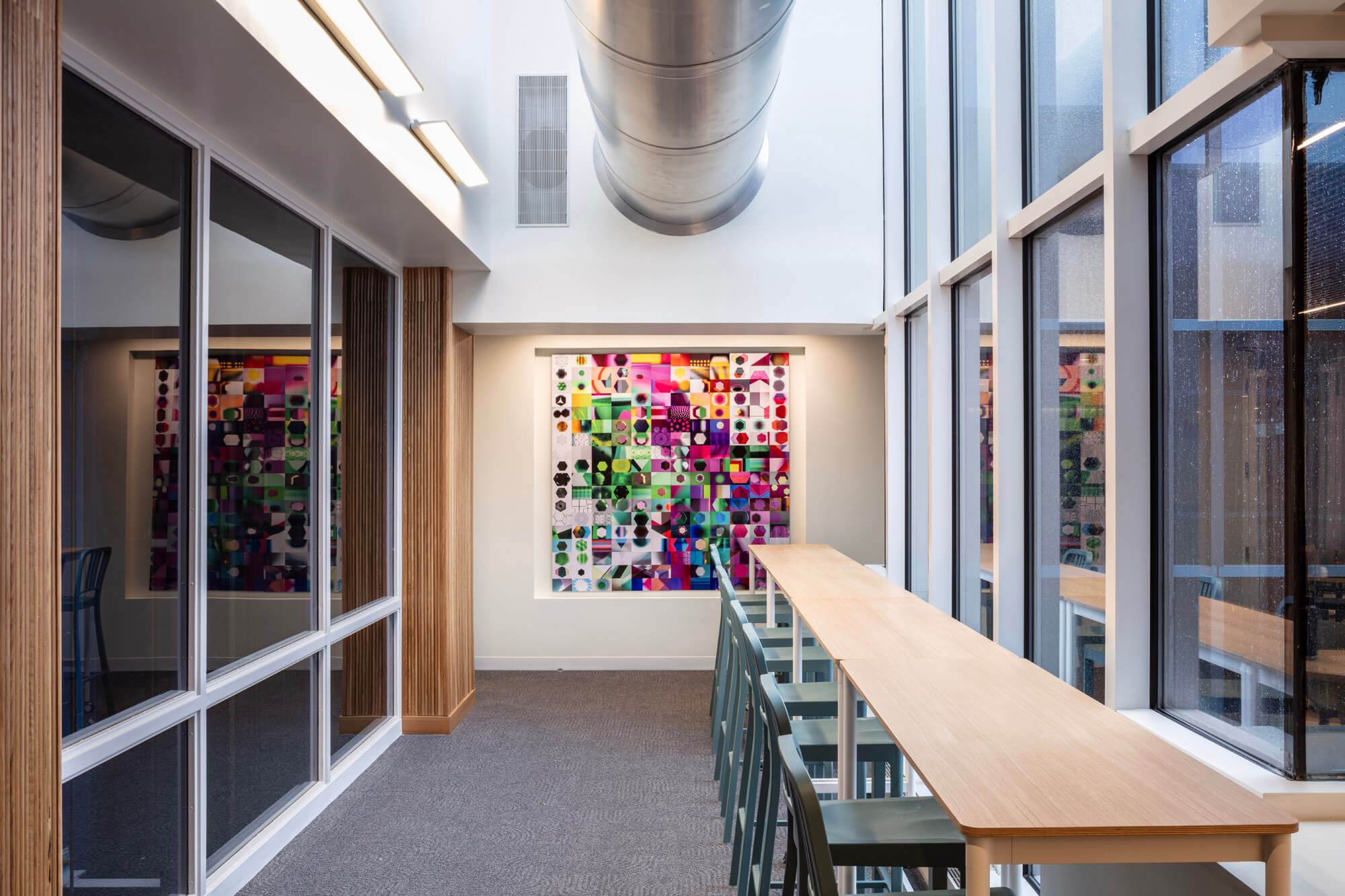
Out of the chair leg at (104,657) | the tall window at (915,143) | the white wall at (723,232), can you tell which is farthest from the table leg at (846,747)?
the white wall at (723,232)

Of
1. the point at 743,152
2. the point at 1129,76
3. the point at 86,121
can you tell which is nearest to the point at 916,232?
the point at 743,152

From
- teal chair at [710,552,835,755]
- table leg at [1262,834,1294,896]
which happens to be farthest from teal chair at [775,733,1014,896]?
teal chair at [710,552,835,755]

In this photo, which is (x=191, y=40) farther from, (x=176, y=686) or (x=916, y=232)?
(x=916, y=232)

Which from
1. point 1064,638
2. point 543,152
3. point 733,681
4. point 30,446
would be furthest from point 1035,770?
point 543,152

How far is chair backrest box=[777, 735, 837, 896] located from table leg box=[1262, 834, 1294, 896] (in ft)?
2.32

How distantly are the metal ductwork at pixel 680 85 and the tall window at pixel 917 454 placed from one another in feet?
4.32

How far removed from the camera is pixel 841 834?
1968 millimetres

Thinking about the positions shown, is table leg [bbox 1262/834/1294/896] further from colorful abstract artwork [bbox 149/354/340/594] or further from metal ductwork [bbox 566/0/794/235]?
colorful abstract artwork [bbox 149/354/340/594]

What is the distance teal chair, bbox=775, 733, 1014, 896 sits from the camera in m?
1.58

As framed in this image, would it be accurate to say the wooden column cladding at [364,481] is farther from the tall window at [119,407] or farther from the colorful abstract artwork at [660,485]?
the colorful abstract artwork at [660,485]

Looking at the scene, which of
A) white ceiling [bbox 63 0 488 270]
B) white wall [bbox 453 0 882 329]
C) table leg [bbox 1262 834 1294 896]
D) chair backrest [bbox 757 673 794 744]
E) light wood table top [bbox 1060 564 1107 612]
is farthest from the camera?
white wall [bbox 453 0 882 329]

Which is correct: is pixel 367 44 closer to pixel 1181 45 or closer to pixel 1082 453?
pixel 1181 45

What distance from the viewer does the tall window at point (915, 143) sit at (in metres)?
4.41

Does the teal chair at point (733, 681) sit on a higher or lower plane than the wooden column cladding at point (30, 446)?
lower
